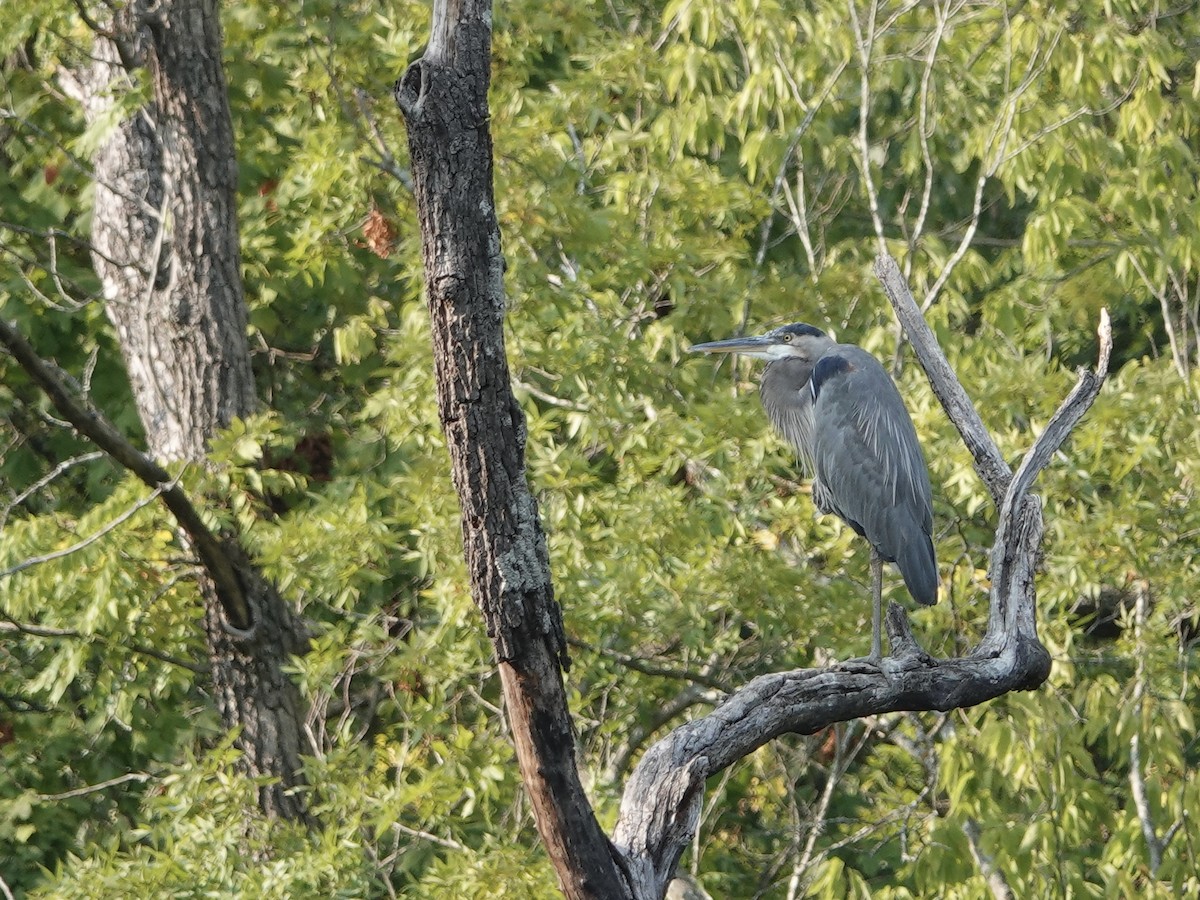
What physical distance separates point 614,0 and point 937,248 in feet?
7.31

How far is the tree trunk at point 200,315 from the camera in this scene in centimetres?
620

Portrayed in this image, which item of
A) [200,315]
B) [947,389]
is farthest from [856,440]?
[200,315]

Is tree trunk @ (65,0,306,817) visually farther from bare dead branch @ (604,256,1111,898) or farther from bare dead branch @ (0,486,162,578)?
bare dead branch @ (604,256,1111,898)

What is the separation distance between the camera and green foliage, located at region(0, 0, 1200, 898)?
217 inches

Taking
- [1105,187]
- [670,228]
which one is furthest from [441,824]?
[1105,187]

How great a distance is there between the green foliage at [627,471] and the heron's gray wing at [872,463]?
49cm

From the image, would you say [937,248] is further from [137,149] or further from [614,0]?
[137,149]

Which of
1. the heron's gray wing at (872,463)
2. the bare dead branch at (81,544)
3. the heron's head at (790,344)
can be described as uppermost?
the heron's head at (790,344)

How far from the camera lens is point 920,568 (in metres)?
4.86

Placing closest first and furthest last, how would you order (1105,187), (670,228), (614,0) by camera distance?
1. (670,228)
2. (1105,187)
3. (614,0)

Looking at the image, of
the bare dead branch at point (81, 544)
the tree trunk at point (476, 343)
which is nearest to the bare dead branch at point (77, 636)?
the bare dead branch at point (81, 544)

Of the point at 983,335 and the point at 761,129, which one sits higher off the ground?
the point at 761,129

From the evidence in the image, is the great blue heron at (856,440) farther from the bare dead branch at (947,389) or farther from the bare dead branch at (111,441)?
the bare dead branch at (111,441)

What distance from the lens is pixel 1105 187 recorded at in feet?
22.8
